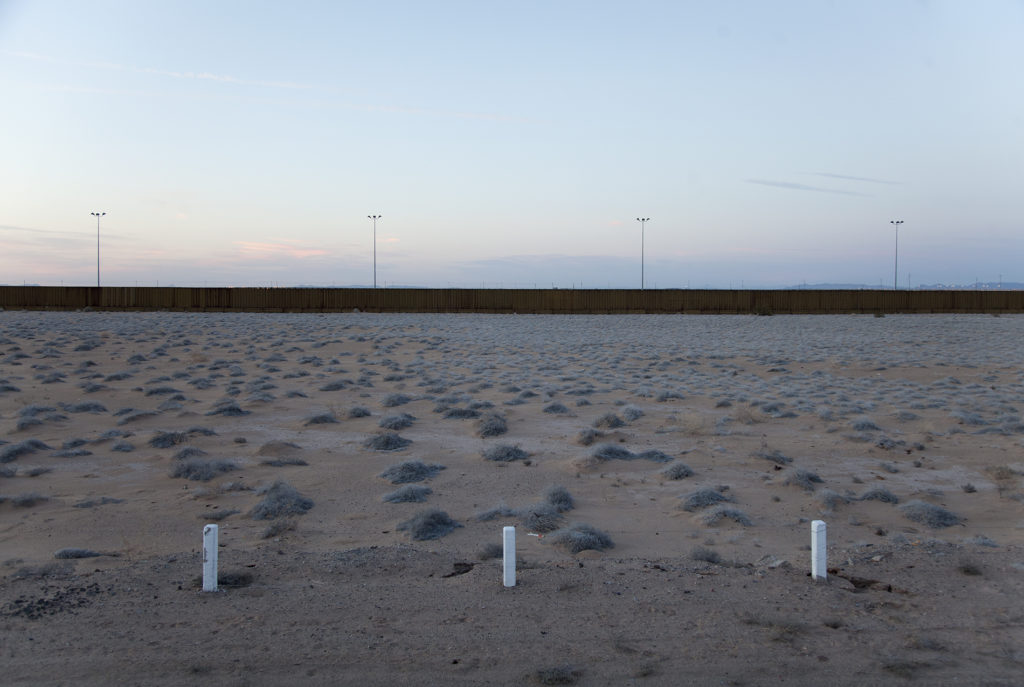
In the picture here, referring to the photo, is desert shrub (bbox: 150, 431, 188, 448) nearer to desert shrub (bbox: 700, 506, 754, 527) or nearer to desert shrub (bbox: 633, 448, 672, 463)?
desert shrub (bbox: 633, 448, 672, 463)

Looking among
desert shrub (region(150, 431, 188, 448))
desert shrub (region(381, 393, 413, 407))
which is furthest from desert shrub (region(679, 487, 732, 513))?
desert shrub (region(381, 393, 413, 407))

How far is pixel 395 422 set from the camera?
49.0 feet

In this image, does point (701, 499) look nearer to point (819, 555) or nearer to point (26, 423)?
point (819, 555)

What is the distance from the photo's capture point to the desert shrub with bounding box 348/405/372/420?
52.5ft

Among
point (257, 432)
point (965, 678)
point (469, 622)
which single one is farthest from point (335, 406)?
point (965, 678)

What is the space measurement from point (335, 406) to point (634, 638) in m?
13.0

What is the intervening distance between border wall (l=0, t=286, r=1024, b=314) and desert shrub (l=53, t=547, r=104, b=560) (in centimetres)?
5399

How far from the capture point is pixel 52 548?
7.73m

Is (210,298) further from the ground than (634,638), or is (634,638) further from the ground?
(210,298)

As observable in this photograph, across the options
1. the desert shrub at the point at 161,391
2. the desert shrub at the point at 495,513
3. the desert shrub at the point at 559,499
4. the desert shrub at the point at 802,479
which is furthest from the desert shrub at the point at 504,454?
the desert shrub at the point at 161,391

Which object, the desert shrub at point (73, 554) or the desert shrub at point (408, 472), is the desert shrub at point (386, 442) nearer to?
the desert shrub at point (408, 472)

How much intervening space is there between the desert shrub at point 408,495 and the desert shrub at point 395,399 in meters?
7.62

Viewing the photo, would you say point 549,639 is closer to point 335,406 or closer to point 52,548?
point 52,548

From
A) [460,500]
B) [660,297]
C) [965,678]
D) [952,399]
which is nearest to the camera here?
[965,678]
